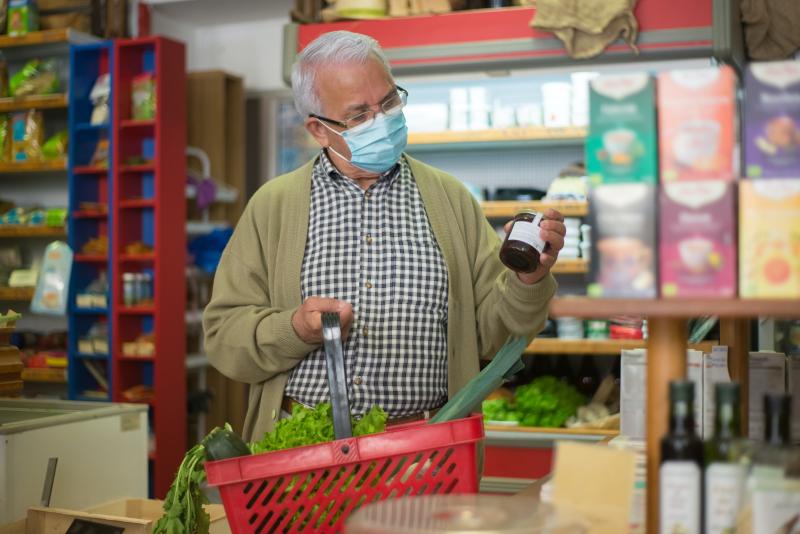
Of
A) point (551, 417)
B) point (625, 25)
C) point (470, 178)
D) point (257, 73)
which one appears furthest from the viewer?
point (257, 73)

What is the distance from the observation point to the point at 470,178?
5.83 metres

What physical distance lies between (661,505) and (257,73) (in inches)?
251

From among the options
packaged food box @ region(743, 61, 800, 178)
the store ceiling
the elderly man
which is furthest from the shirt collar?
the store ceiling

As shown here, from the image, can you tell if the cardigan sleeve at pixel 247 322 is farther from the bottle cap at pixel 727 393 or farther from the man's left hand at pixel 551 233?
the bottle cap at pixel 727 393

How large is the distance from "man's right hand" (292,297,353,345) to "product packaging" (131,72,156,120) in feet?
13.5

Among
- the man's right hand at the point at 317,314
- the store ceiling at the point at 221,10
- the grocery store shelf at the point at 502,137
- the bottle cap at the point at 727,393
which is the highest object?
the store ceiling at the point at 221,10

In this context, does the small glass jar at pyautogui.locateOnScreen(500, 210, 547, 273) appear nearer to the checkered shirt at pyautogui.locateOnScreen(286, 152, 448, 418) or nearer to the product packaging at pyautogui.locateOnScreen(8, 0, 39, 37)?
the checkered shirt at pyautogui.locateOnScreen(286, 152, 448, 418)

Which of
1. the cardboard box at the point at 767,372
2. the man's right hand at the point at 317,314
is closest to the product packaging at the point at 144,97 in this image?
the man's right hand at the point at 317,314

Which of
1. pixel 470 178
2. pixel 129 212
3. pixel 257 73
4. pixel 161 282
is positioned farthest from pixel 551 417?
pixel 257 73

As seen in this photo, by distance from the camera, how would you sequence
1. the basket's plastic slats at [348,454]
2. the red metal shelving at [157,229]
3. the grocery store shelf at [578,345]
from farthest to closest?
the red metal shelving at [157,229] < the grocery store shelf at [578,345] < the basket's plastic slats at [348,454]

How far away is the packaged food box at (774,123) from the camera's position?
1.38 meters

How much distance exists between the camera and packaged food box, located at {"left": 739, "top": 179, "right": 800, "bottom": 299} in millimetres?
1361

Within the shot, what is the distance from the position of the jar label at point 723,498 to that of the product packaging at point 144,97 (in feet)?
17.2

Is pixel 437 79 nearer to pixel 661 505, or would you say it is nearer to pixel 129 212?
pixel 129 212
